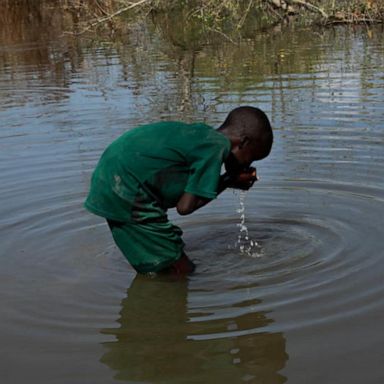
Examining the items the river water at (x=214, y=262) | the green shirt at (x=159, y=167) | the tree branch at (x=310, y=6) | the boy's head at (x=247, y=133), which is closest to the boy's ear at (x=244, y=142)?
the boy's head at (x=247, y=133)

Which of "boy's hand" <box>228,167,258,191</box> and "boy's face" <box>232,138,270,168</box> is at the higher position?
"boy's face" <box>232,138,270,168</box>

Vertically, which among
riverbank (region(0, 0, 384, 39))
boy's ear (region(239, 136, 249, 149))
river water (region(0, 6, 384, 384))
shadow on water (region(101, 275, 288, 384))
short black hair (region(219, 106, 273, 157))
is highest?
riverbank (region(0, 0, 384, 39))

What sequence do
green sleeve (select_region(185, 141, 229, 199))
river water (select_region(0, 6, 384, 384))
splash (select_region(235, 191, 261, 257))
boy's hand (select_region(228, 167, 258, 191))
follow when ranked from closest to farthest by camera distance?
river water (select_region(0, 6, 384, 384)), green sleeve (select_region(185, 141, 229, 199)), boy's hand (select_region(228, 167, 258, 191)), splash (select_region(235, 191, 261, 257))

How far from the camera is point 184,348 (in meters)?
3.87

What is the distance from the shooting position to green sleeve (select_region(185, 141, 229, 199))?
416 cm

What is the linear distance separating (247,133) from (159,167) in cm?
54

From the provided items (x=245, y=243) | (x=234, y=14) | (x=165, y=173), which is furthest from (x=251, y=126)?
(x=234, y=14)

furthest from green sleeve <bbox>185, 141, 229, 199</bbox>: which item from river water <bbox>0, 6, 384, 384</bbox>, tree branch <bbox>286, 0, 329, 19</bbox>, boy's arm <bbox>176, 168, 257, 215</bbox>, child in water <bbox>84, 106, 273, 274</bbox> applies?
tree branch <bbox>286, 0, 329, 19</bbox>

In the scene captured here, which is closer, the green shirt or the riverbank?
the green shirt

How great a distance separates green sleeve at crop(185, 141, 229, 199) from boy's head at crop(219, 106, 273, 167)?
0.13 meters

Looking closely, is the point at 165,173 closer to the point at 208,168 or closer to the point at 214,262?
the point at 208,168

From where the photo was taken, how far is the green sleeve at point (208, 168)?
416 centimetres

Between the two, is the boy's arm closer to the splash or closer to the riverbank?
the splash

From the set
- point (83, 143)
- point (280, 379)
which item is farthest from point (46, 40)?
point (280, 379)
